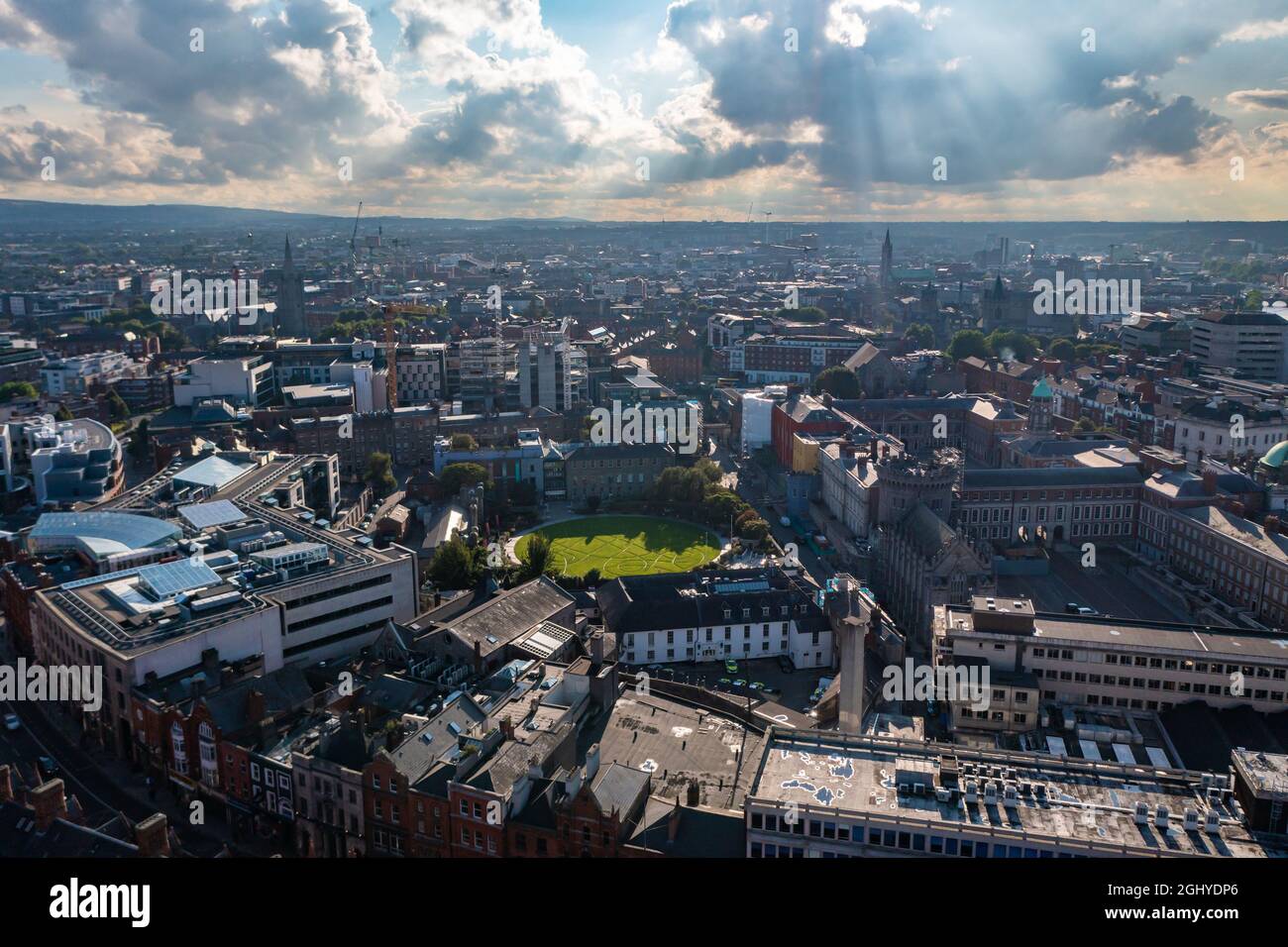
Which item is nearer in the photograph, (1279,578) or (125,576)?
(125,576)

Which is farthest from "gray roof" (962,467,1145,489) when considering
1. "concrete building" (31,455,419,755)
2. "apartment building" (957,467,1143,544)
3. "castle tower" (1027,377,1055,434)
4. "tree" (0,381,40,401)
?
"tree" (0,381,40,401)

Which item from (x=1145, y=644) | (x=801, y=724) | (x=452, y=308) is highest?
(x=452, y=308)

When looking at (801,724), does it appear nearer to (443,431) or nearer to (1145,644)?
(1145,644)

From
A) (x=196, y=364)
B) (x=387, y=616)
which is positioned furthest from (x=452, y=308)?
(x=387, y=616)

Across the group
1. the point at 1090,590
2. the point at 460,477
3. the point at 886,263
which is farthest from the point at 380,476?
the point at 886,263
